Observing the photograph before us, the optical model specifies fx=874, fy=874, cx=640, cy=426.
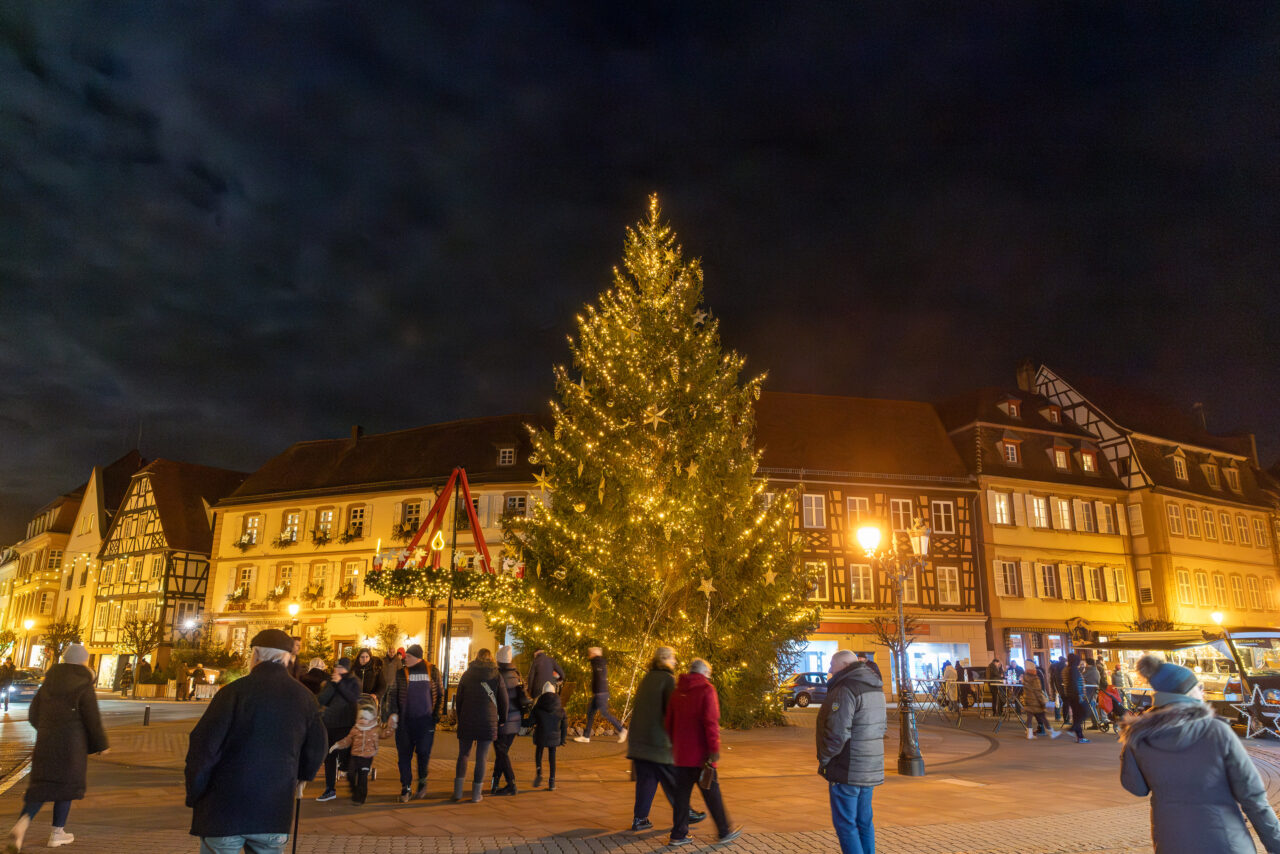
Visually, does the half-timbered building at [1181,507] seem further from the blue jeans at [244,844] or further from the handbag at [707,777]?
→ the blue jeans at [244,844]

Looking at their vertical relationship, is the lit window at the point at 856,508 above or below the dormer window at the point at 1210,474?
below

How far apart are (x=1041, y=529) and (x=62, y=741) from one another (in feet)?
124

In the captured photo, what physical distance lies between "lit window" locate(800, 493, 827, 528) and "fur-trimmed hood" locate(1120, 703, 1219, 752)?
31.8m

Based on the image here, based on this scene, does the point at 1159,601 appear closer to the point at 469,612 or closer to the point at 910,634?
the point at 910,634

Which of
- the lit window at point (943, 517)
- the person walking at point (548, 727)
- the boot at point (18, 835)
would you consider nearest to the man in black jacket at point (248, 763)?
the boot at point (18, 835)

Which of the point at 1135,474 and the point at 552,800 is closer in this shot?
the point at 552,800

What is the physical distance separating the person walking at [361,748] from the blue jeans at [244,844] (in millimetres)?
5016

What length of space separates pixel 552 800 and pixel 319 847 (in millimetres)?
3107

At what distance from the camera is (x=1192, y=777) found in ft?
13.6

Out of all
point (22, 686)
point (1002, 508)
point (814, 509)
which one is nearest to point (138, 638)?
point (22, 686)

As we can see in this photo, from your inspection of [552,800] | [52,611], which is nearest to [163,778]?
[552,800]

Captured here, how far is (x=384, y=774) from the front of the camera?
11688 mm

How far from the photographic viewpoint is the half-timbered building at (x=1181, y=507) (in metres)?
38.7

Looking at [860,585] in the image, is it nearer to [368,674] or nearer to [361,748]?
[368,674]
